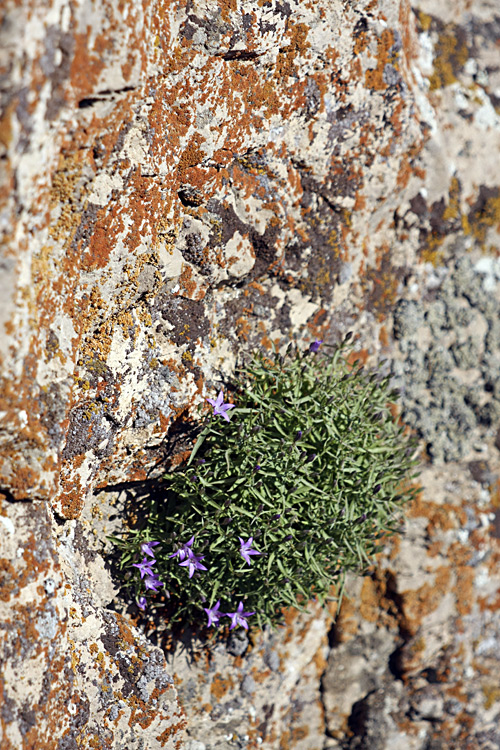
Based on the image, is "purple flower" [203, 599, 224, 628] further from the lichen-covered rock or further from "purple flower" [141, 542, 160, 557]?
"purple flower" [141, 542, 160, 557]

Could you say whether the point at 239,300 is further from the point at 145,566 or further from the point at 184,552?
the point at 145,566

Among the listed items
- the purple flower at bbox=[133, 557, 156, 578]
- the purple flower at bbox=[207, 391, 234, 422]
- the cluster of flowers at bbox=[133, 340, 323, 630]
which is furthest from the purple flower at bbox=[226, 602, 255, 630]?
the purple flower at bbox=[207, 391, 234, 422]

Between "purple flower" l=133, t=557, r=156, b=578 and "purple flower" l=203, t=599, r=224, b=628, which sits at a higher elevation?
"purple flower" l=133, t=557, r=156, b=578

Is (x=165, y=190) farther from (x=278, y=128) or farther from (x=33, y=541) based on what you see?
(x=33, y=541)

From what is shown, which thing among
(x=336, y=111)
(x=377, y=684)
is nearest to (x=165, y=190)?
(x=336, y=111)

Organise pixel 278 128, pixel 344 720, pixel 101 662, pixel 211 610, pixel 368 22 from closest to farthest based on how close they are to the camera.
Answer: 1. pixel 101 662
2. pixel 211 610
3. pixel 278 128
4. pixel 368 22
5. pixel 344 720

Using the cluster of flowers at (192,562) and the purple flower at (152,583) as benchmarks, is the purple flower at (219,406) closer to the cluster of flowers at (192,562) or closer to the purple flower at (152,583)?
the cluster of flowers at (192,562)
